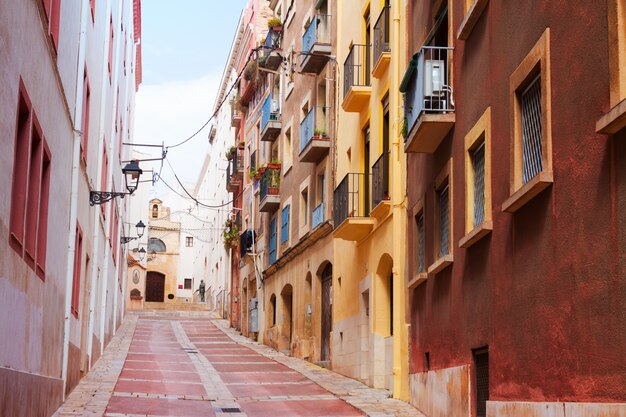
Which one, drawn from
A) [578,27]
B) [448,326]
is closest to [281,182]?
[448,326]

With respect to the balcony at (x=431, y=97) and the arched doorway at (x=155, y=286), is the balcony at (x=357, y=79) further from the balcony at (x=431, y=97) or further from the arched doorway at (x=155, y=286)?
the arched doorway at (x=155, y=286)

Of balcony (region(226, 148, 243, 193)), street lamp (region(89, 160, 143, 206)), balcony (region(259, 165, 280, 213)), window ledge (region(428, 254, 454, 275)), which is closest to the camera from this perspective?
window ledge (region(428, 254, 454, 275))

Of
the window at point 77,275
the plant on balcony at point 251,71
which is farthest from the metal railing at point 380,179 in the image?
the plant on balcony at point 251,71

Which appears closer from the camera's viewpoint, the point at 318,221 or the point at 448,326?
the point at 448,326

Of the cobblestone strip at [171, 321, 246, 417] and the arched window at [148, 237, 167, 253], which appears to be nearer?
the cobblestone strip at [171, 321, 246, 417]

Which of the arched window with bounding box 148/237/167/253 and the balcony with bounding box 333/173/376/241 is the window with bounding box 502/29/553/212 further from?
the arched window with bounding box 148/237/167/253

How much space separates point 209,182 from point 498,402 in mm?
60678

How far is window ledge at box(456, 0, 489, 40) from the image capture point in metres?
12.5

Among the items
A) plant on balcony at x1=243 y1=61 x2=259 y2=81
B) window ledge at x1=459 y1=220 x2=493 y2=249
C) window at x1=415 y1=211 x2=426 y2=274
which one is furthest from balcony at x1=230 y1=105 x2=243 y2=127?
window ledge at x1=459 y1=220 x2=493 y2=249

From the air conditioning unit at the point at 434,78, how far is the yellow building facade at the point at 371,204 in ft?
14.1

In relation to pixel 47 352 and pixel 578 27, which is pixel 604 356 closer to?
pixel 578 27

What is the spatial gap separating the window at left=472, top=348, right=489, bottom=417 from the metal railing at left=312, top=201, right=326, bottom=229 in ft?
46.3

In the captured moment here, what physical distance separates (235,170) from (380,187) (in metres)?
26.1

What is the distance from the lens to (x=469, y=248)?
13141mm
